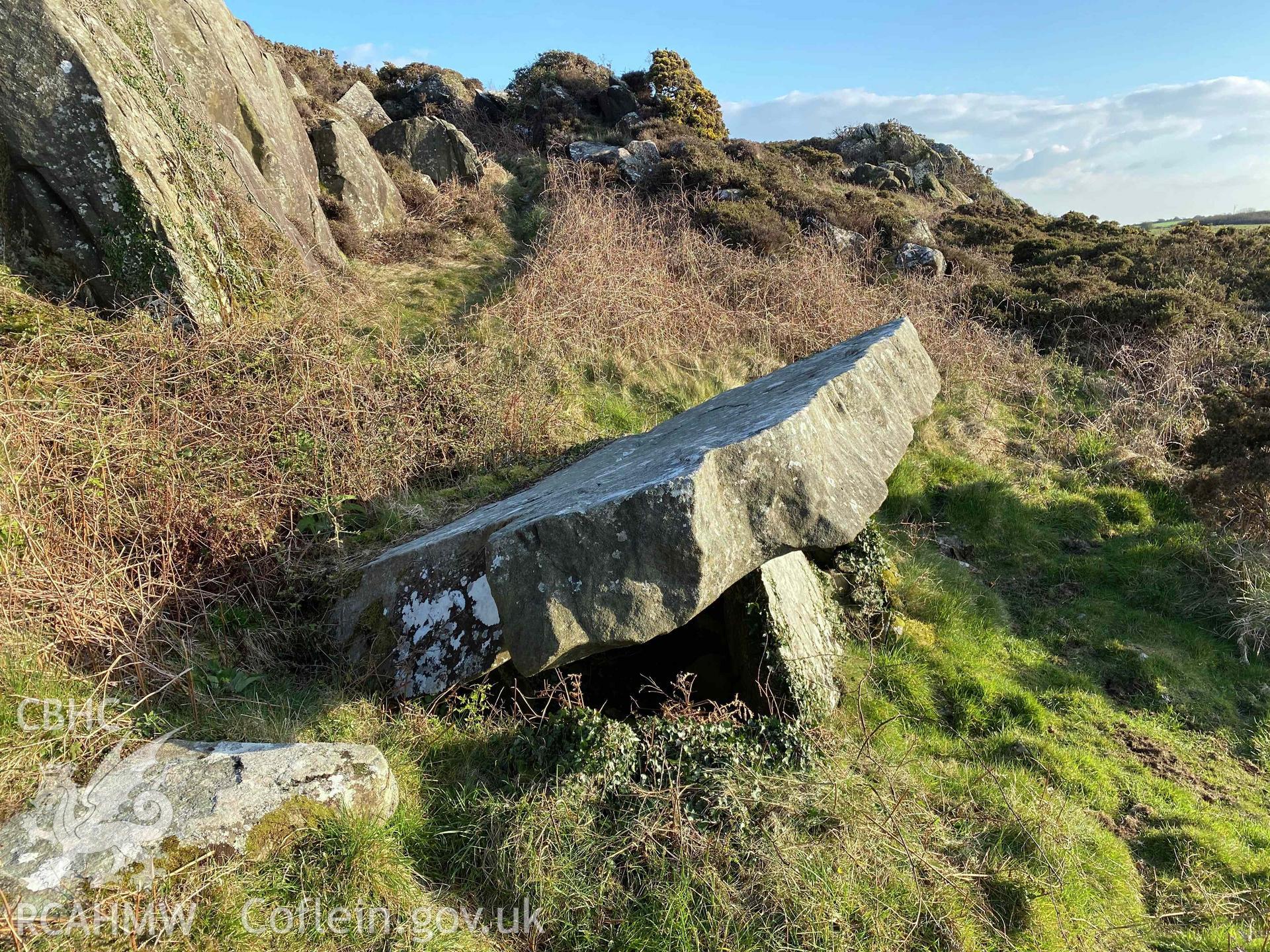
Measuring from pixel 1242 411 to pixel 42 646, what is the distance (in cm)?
954

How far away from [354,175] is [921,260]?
10.0 meters

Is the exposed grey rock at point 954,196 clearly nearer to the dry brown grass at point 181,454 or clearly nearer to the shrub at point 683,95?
the shrub at point 683,95

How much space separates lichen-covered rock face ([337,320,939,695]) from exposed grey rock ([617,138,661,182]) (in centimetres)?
1157

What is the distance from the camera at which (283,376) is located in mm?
6027

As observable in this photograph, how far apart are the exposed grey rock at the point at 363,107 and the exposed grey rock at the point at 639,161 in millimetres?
5135

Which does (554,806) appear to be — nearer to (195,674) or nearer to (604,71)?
(195,674)

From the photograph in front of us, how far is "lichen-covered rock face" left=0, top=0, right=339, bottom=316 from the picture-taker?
5.83 meters

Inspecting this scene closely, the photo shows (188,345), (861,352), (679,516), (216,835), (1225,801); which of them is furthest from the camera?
(188,345)

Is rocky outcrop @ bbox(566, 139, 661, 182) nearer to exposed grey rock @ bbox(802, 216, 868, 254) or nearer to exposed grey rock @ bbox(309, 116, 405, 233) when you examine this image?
exposed grey rock @ bbox(802, 216, 868, 254)

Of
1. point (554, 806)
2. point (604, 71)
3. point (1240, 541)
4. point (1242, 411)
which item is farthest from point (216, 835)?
point (604, 71)

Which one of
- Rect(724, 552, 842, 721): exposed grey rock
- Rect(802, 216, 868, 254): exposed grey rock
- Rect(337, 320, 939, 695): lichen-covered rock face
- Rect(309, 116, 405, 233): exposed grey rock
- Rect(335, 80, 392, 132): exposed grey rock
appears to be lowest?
Rect(724, 552, 842, 721): exposed grey rock

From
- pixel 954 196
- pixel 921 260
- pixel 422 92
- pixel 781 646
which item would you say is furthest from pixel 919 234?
pixel 422 92

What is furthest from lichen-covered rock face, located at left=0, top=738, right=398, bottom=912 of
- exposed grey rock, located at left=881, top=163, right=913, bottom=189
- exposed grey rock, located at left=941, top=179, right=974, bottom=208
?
exposed grey rock, located at left=941, top=179, right=974, bottom=208

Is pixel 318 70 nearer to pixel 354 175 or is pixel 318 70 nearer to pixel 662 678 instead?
pixel 354 175
